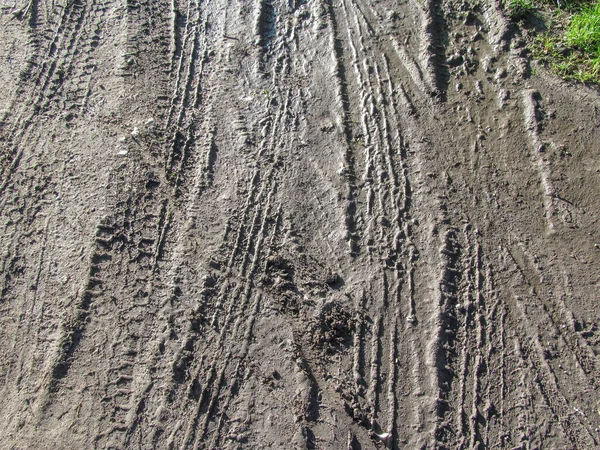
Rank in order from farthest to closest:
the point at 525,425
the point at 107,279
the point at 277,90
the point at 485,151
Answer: the point at 277,90 → the point at 485,151 → the point at 107,279 → the point at 525,425

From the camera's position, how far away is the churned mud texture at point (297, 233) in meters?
2.69

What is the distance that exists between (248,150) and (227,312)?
1.12m

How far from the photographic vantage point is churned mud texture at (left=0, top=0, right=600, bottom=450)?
106 inches

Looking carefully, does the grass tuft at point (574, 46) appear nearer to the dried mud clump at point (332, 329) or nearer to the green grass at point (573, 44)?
the green grass at point (573, 44)

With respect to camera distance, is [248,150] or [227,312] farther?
[248,150]

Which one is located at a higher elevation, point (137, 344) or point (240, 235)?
point (240, 235)

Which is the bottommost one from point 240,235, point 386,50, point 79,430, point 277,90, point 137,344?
point 79,430

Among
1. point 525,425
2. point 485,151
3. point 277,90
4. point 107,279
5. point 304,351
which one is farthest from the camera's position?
point 277,90

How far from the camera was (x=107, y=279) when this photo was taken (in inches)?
121

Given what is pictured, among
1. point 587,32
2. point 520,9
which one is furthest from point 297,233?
point 587,32

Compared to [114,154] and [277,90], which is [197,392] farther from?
[277,90]

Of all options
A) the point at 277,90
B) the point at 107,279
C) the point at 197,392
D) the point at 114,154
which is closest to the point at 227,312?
the point at 197,392

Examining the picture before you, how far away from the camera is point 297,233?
10.5 feet

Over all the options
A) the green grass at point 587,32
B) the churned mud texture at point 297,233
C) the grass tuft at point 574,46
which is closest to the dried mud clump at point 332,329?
the churned mud texture at point 297,233
